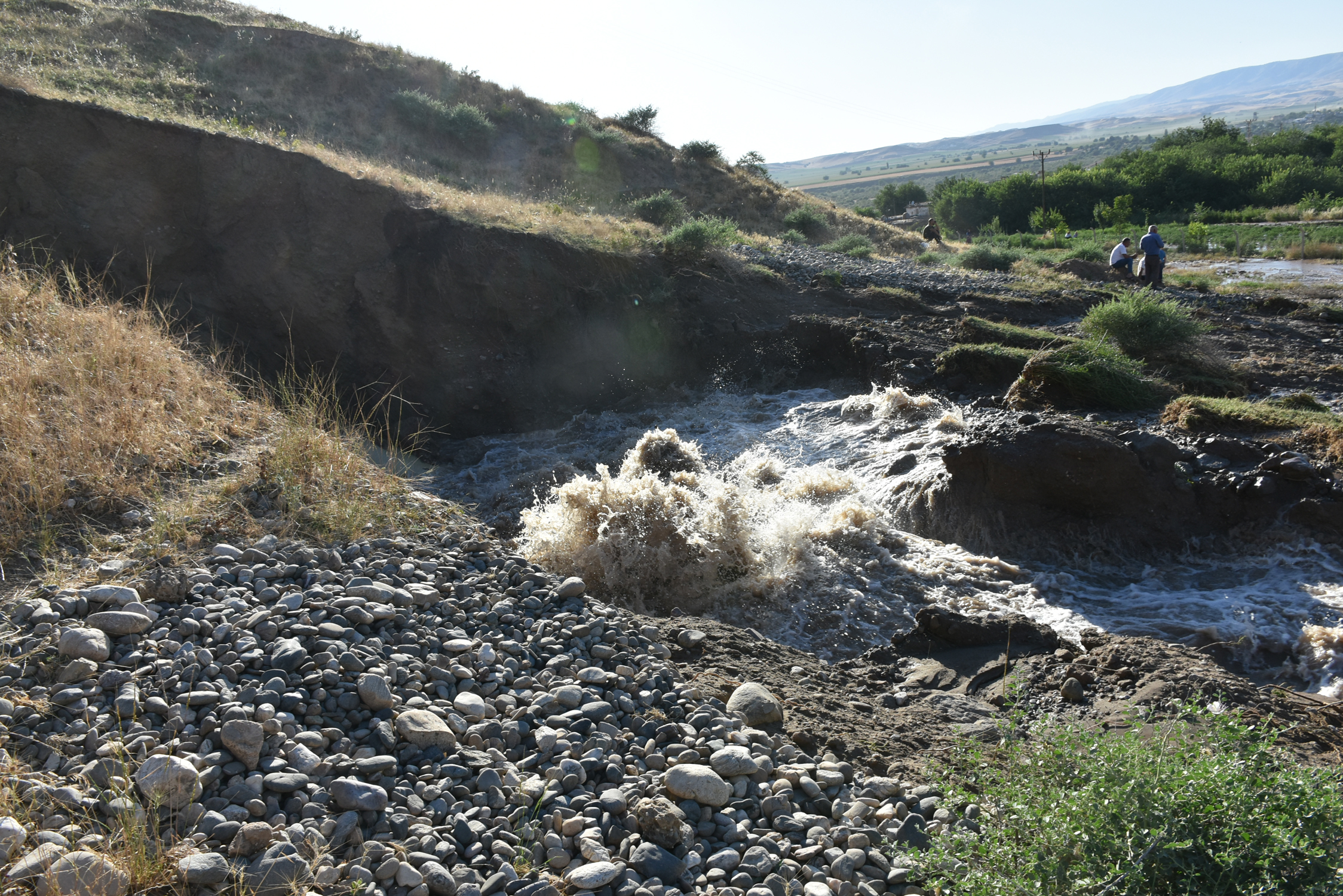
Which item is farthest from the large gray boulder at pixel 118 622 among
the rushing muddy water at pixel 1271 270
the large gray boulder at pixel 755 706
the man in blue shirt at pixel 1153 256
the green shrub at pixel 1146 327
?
the rushing muddy water at pixel 1271 270

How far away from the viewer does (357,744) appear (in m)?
2.70

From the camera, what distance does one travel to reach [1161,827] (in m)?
1.90

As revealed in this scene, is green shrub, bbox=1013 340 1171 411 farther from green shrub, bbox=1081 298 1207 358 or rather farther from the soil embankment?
the soil embankment

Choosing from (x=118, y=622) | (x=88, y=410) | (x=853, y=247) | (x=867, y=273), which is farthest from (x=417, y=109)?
(x=118, y=622)

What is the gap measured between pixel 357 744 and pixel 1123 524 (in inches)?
238

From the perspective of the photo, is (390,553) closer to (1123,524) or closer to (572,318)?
(1123,524)

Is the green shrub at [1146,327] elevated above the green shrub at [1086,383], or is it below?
above

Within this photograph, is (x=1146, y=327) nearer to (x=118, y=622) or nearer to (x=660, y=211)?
(x=118, y=622)

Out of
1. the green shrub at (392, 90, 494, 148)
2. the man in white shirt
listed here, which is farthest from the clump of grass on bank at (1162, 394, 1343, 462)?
the green shrub at (392, 90, 494, 148)

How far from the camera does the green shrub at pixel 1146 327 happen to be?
948 centimetres

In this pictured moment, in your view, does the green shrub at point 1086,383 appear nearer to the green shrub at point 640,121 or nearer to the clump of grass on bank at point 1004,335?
the clump of grass on bank at point 1004,335

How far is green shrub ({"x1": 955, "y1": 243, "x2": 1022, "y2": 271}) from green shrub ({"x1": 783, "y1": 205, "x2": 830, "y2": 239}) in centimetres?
553

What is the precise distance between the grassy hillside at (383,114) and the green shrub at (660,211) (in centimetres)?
90

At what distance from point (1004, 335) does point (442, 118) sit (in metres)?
18.5
